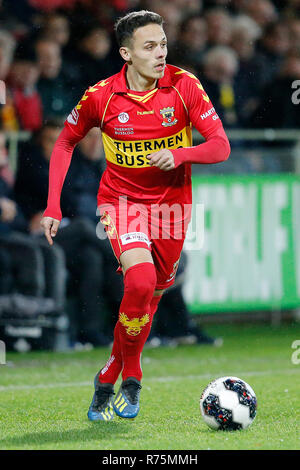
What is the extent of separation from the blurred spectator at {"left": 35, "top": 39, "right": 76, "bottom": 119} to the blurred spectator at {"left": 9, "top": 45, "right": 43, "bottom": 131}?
83 mm

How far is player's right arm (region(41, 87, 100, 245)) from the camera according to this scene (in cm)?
580

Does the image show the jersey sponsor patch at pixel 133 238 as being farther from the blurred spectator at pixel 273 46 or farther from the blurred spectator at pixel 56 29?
the blurred spectator at pixel 273 46

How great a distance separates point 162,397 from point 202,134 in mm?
1969

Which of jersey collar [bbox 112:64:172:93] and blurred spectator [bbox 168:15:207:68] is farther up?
blurred spectator [bbox 168:15:207:68]

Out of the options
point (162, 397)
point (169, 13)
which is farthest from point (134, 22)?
point (169, 13)

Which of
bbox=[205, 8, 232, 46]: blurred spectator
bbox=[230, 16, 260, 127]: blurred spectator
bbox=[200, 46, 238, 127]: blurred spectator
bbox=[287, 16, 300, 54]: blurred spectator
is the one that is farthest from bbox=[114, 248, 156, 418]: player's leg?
bbox=[287, 16, 300, 54]: blurred spectator

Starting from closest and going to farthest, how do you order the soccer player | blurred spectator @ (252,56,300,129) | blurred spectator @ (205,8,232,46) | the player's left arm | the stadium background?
the player's left arm, the soccer player, the stadium background, blurred spectator @ (252,56,300,129), blurred spectator @ (205,8,232,46)

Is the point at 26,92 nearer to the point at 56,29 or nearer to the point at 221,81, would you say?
the point at 56,29

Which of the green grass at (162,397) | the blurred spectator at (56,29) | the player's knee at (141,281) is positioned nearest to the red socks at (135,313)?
the player's knee at (141,281)

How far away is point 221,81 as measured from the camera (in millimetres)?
11414

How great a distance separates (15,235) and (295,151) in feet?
12.0

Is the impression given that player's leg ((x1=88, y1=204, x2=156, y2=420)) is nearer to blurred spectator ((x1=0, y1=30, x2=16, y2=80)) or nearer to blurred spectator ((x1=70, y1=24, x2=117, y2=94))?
blurred spectator ((x1=0, y1=30, x2=16, y2=80))
